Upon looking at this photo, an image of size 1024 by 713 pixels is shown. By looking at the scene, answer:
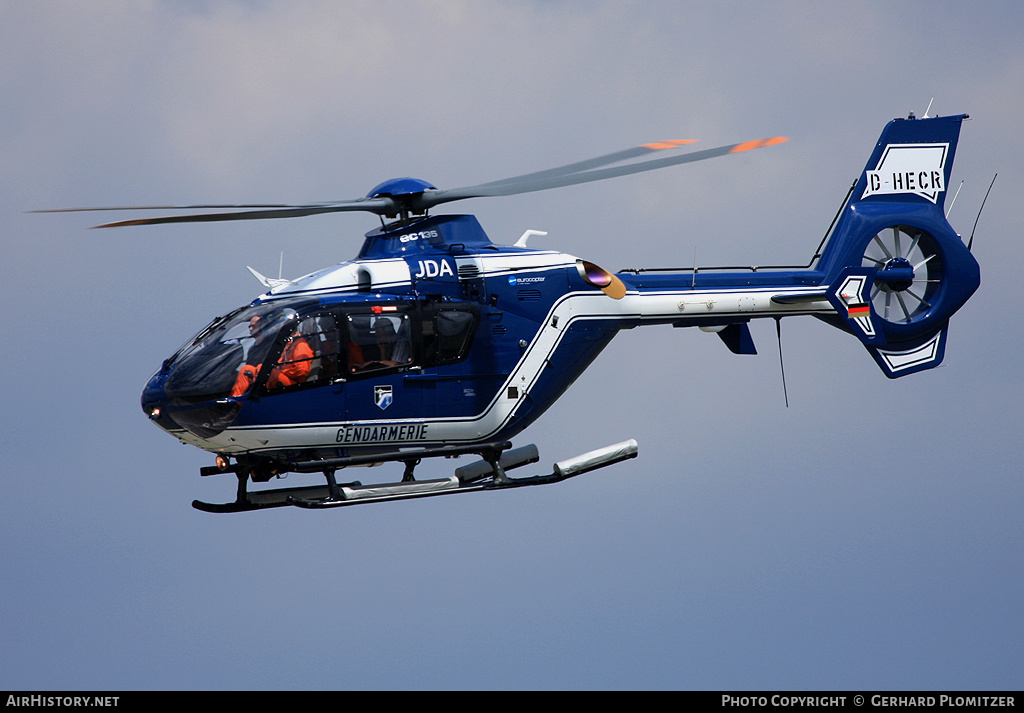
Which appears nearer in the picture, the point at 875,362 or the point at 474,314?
the point at 474,314

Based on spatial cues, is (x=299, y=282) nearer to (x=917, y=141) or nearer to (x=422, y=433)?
(x=422, y=433)

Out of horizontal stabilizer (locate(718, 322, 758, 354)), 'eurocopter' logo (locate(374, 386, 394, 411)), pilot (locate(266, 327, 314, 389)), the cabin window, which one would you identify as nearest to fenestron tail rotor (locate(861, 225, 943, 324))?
horizontal stabilizer (locate(718, 322, 758, 354))

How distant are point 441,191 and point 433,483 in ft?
12.0

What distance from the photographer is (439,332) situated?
54.6 ft

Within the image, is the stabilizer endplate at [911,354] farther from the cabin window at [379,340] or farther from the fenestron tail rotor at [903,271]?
the cabin window at [379,340]

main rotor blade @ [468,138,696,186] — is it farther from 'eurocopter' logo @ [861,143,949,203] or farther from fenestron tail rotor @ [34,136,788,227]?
'eurocopter' logo @ [861,143,949,203]

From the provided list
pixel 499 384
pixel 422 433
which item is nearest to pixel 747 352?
pixel 499 384

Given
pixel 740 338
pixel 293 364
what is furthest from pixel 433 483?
pixel 740 338

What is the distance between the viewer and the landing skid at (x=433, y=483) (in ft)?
52.8

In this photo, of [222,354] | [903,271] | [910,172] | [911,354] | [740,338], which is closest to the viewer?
[222,354]

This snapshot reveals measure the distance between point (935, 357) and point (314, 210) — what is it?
966 cm

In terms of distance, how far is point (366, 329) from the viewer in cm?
1612

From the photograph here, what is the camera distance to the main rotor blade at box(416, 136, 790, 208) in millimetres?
15555

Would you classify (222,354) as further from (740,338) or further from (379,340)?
(740,338)
